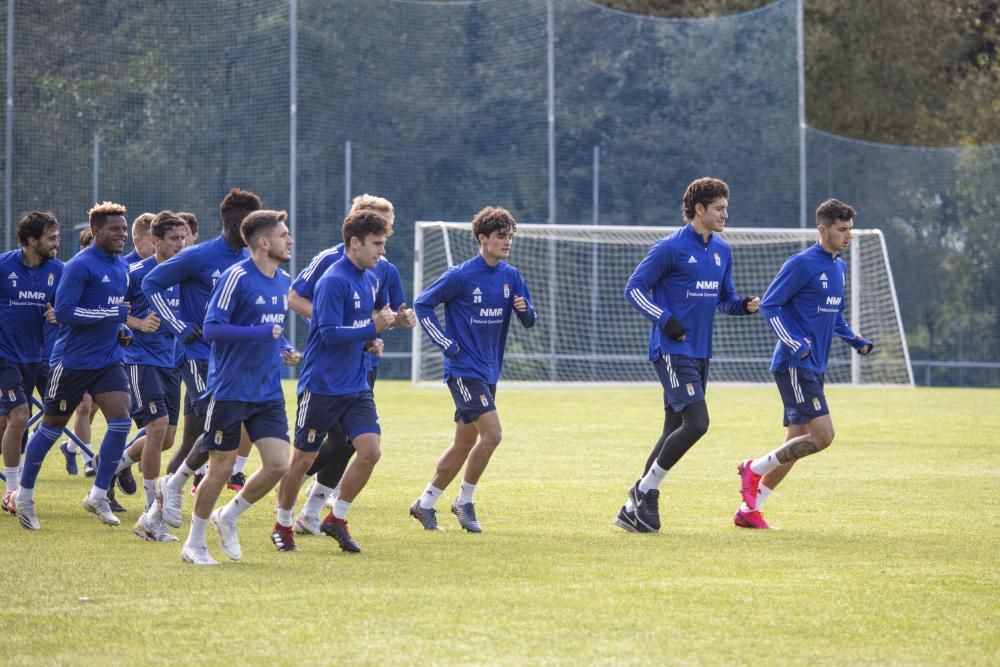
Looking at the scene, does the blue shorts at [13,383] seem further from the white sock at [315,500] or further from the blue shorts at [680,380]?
the blue shorts at [680,380]

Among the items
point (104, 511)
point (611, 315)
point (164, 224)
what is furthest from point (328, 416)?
point (611, 315)

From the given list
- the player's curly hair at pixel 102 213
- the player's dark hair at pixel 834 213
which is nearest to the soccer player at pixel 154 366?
the player's curly hair at pixel 102 213

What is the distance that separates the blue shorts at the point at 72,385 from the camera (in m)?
8.87

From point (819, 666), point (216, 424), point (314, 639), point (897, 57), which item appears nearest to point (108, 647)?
point (314, 639)

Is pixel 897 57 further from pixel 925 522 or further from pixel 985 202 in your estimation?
pixel 925 522

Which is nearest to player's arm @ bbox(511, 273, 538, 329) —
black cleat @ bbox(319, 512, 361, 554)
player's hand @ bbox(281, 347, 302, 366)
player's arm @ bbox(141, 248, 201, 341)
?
player's hand @ bbox(281, 347, 302, 366)

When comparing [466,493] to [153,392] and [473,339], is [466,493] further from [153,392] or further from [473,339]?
[153,392]

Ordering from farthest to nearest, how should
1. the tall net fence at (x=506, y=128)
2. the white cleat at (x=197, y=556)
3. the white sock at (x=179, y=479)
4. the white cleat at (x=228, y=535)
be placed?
1. the tall net fence at (x=506, y=128)
2. the white sock at (x=179, y=479)
3. the white cleat at (x=228, y=535)
4. the white cleat at (x=197, y=556)

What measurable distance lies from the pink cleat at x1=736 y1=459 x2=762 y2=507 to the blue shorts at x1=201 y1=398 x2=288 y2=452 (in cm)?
306

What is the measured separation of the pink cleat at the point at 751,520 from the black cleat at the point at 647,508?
1.78 ft

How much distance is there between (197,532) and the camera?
719 cm

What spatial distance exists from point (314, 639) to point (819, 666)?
6.04 ft

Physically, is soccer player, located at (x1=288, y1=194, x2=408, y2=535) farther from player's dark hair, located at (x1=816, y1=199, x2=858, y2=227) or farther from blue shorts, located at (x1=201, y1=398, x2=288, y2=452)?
player's dark hair, located at (x1=816, y1=199, x2=858, y2=227)

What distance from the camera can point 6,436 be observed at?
30.8ft
